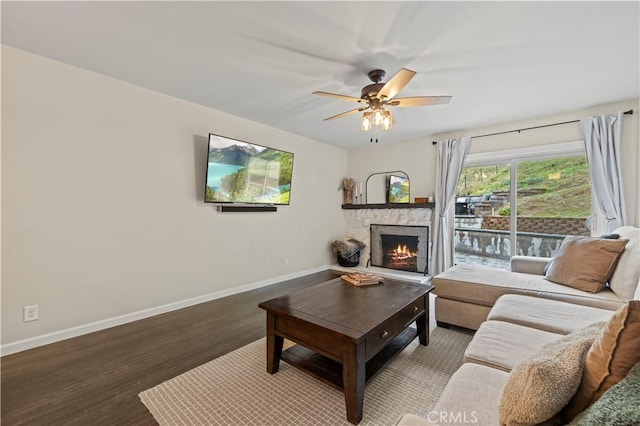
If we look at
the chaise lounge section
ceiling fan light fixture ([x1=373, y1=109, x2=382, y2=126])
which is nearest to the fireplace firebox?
the chaise lounge section

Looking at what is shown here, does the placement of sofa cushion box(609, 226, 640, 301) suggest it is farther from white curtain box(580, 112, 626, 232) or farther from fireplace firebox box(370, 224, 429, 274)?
fireplace firebox box(370, 224, 429, 274)

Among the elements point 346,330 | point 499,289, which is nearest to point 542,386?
point 346,330

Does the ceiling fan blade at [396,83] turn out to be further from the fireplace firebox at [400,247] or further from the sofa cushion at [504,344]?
the fireplace firebox at [400,247]

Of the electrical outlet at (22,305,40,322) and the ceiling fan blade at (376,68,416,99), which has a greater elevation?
the ceiling fan blade at (376,68,416,99)

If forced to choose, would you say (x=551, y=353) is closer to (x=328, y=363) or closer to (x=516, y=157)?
(x=328, y=363)

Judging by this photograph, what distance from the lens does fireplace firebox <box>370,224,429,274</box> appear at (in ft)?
15.3

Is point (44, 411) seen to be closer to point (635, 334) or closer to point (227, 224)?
point (227, 224)

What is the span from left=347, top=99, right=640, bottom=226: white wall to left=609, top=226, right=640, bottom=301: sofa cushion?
57.8 inches

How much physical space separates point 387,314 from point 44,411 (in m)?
2.06

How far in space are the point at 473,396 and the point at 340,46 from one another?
230cm

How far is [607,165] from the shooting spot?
319 cm

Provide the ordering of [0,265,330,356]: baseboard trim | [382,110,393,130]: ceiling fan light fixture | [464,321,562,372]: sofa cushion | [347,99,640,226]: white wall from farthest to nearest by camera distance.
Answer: [347,99,640,226]: white wall, [382,110,393,130]: ceiling fan light fixture, [0,265,330,356]: baseboard trim, [464,321,562,372]: sofa cushion

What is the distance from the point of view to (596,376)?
73 centimetres

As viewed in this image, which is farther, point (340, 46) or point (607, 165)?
point (607, 165)
